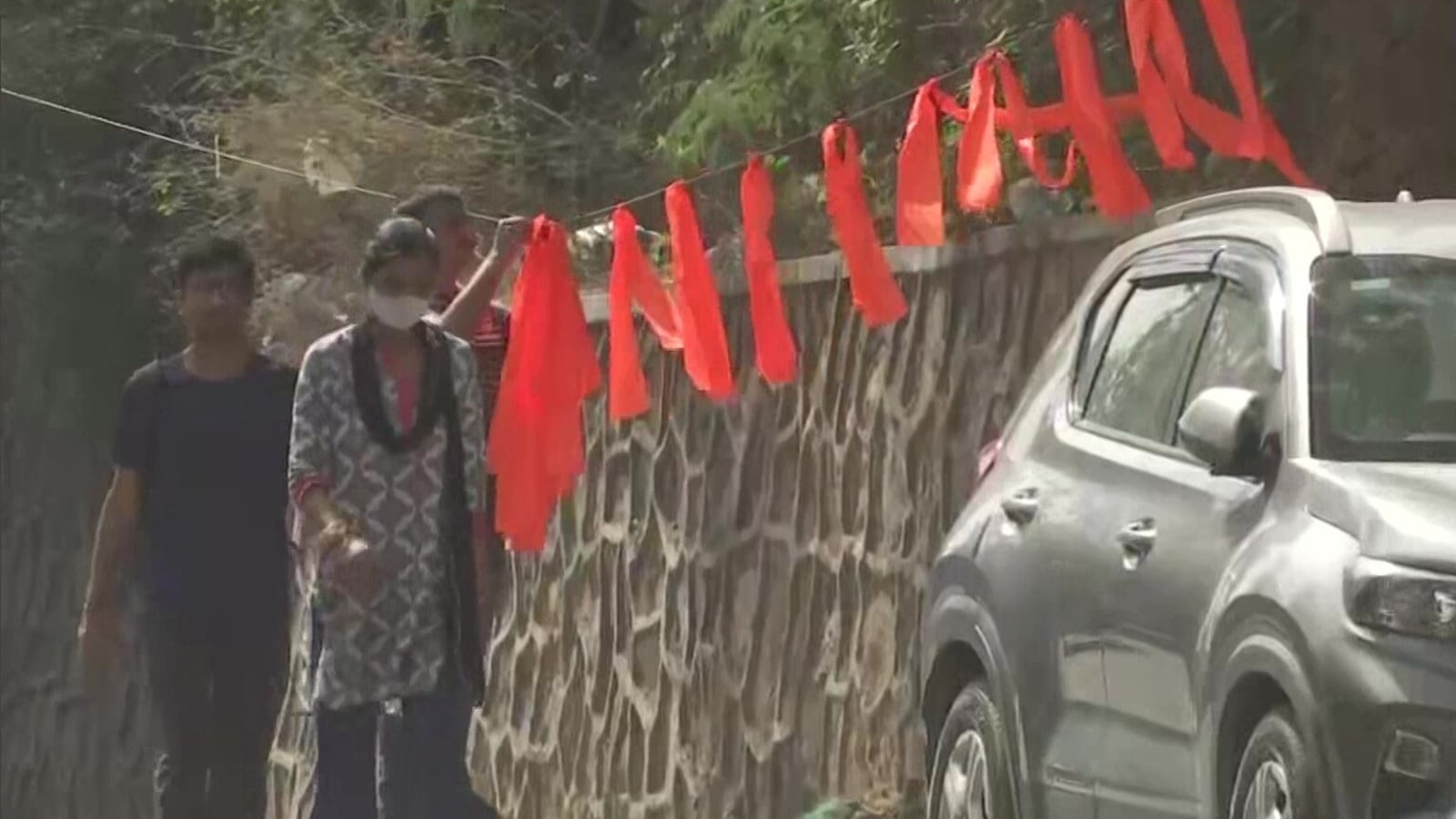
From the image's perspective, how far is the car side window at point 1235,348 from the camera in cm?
636

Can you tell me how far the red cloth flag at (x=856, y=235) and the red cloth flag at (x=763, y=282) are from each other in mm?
433

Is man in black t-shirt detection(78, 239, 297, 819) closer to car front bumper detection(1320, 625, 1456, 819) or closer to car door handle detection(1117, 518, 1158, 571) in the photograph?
car door handle detection(1117, 518, 1158, 571)

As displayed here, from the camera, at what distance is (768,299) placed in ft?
34.6

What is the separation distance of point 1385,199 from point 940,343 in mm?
1540

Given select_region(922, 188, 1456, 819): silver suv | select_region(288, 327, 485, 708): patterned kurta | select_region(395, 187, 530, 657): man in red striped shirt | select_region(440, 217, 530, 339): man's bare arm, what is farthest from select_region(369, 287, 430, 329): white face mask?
select_region(922, 188, 1456, 819): silver suv

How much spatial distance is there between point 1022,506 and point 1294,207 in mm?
1073

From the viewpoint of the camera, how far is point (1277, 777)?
561 cm

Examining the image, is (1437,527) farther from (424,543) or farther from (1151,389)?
(424,543)

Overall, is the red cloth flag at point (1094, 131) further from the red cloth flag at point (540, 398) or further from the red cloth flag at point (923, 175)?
the red cloth flag at point (540, 398)

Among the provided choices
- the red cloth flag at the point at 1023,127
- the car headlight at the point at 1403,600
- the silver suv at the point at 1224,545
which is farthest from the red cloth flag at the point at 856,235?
the car headlight at the point at 1403,600

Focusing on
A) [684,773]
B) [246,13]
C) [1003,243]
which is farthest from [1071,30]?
[246,13]

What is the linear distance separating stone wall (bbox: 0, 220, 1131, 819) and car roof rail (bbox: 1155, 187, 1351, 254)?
145 cm

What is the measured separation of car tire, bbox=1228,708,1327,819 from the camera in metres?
5.39

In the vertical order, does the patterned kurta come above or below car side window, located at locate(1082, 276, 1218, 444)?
below
